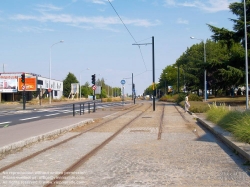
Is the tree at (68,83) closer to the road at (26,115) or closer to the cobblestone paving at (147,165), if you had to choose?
the road at (26,115)

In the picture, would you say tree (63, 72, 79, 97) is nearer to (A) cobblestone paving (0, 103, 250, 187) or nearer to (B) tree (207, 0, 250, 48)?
(B) tree (207, 0, 250, 48)

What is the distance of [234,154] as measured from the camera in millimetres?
10422

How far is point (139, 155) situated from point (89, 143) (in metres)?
3.29

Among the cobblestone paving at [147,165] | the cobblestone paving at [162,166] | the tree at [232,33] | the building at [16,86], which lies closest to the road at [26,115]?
the cobblestone paving at [147,165]

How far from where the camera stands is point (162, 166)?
28.4 ft

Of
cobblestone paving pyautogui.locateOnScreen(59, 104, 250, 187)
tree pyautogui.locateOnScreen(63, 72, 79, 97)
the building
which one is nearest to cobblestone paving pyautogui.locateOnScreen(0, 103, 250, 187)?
cobblestone paving pyautogui.locateOnScreen(59, 104, 250, 187)

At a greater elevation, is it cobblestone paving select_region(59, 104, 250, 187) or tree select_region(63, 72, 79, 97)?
tree select_region(63, 72, 79, 97)

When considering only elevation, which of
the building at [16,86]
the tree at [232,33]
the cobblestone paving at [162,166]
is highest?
the tree at [232,33]

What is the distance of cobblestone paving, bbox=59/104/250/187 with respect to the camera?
714 cm

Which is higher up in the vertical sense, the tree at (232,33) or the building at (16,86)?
the tree at (232,33)

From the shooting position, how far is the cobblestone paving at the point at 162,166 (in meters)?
7.14

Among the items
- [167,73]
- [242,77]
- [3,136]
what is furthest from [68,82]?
[3,136]

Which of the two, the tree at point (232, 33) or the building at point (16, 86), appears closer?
the tree at point (232, 33)

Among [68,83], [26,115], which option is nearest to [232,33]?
[26,115]
